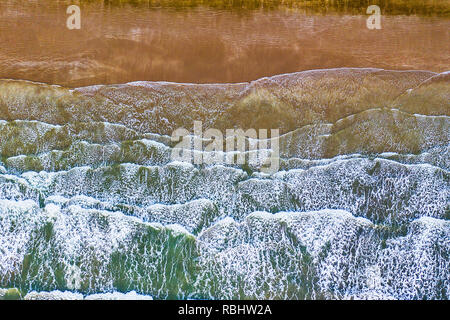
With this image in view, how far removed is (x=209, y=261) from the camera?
2.49 metres

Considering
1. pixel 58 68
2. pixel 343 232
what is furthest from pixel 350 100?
pixel 58 68

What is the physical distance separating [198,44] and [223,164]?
782 mm

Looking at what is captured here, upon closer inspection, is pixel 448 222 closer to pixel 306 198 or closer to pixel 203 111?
pixel 306 198

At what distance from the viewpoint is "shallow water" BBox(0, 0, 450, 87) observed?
283 cm

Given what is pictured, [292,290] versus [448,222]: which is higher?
[448,222]

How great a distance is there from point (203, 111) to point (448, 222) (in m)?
1.57
